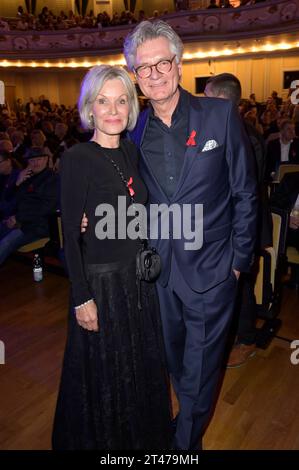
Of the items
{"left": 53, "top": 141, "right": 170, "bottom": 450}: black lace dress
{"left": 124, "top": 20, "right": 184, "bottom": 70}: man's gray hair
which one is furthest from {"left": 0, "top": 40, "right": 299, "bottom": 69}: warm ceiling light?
{"left": 53, "top": 141, "right": 170, "bottom": 450}: black lace dress

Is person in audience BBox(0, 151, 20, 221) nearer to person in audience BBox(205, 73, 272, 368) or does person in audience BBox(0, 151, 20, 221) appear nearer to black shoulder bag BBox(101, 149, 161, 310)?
person in audience BBox(205, 73, 272, 368)

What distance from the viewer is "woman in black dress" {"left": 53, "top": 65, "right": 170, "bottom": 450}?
1.64 meters

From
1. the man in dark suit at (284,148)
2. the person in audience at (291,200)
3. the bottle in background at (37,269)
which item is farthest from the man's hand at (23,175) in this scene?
the man in dark suit at (284,148)

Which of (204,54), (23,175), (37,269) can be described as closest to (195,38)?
(204,54)

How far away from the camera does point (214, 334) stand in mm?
1943

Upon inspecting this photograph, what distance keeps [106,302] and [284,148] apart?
16.7ft

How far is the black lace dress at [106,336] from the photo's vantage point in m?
1.62

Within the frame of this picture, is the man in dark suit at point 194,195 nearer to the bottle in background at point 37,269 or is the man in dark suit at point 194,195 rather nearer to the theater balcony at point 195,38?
the bottle in background at point 37,269

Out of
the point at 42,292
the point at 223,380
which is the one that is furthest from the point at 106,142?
the point at 42,292

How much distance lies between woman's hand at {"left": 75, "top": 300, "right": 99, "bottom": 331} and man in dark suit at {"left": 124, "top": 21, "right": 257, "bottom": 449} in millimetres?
420

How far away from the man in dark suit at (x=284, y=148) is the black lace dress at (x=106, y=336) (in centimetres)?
448
